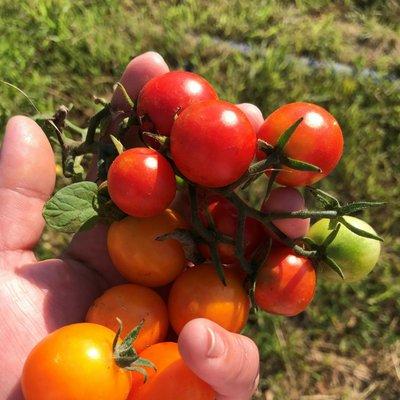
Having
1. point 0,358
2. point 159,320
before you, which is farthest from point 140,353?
point 0,358

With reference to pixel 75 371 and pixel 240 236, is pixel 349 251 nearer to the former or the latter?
pixel 240 236

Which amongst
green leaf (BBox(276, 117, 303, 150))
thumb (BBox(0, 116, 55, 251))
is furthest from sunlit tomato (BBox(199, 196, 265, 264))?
thumb (BBox(0, 116, 55, 251))

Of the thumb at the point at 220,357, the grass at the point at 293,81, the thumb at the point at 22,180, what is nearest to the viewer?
the thumb at the point at 220,357

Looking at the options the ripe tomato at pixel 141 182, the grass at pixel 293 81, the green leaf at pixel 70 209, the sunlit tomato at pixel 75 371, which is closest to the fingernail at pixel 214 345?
the sunlit tomato at pixel 75 371

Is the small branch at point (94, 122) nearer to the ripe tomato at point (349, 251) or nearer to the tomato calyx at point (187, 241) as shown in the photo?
the tomato calyx at point (187, 241)

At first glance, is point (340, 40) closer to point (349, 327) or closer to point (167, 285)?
point (349, 327)
